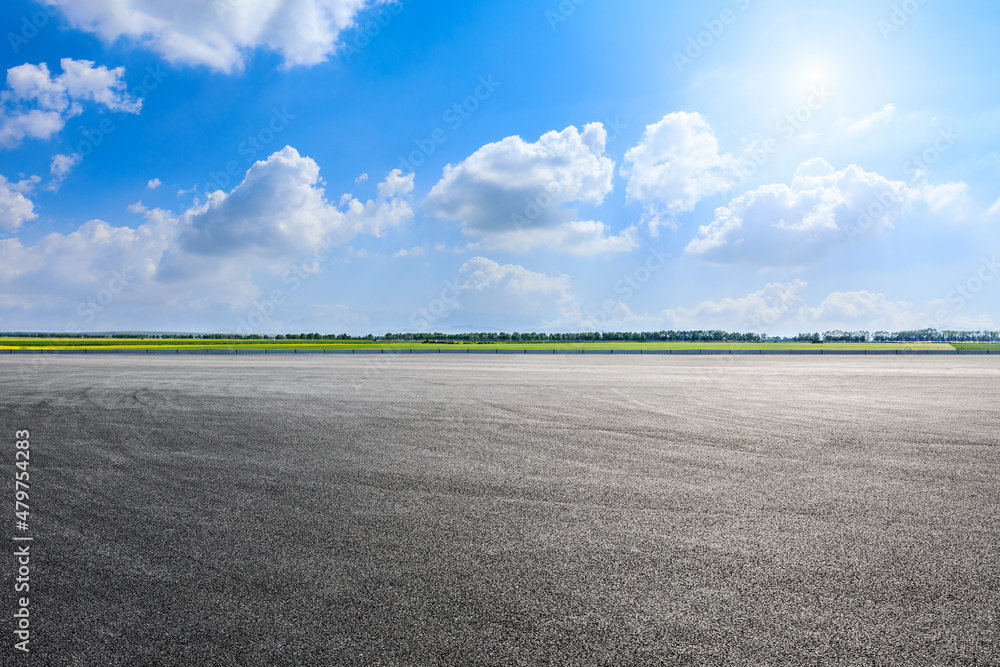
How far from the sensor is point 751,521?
5324 millimetres

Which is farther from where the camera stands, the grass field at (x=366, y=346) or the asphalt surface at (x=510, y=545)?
the grass field at (x=366, y=346)

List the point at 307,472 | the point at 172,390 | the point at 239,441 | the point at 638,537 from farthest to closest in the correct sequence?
1. the point at 172,390
2. the point at 239,441
3. the point at 307,472
4. the point at 638,537

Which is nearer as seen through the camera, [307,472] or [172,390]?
[307,472]

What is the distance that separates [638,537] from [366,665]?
2761 millimetres

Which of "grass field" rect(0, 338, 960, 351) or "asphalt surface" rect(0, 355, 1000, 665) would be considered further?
"grass field" rect(0, 338, 960, 351)

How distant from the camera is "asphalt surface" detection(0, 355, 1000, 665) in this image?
3250mm

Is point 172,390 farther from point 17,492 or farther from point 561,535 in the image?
point 561,535

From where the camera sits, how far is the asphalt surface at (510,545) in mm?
3250

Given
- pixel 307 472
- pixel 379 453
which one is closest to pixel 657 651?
pixel 307 472

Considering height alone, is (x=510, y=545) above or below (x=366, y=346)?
below

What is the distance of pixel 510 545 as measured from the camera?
4.66m

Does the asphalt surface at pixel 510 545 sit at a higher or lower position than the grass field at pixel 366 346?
lower

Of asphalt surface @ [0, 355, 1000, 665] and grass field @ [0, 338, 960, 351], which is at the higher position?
grass field @ [0, 338, 960, 351]

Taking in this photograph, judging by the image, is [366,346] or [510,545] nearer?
[510,545]
